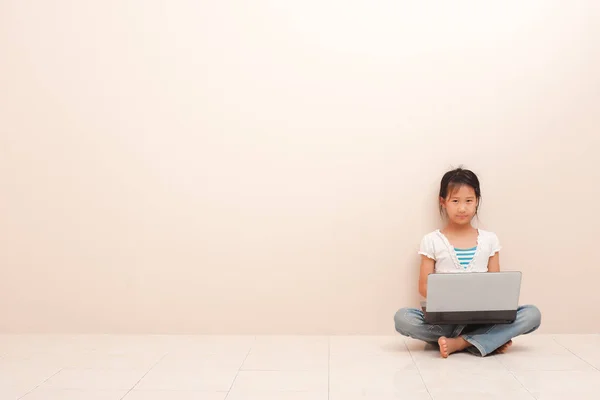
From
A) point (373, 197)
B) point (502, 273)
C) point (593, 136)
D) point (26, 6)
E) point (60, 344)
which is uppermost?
point (26, 6)

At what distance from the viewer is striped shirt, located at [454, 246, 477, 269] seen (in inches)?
95.5

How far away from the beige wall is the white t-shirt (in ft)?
0.27

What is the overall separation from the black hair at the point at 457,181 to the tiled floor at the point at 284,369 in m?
0.57

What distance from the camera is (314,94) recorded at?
2.51m

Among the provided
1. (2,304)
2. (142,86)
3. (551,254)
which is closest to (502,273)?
(551,254)

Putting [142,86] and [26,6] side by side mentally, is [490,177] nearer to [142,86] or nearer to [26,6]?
[142,86]

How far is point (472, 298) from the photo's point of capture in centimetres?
219

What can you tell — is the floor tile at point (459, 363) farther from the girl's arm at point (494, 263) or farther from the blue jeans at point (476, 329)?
the girl's arm at point (494, 263)

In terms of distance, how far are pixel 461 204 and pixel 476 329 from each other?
0.45 meters

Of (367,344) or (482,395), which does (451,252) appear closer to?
(367,344)

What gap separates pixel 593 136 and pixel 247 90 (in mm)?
1326

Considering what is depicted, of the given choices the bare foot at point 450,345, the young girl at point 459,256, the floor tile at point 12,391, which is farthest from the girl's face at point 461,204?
the floor tile at point 12,391

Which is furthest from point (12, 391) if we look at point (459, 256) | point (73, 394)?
point (459, 256)

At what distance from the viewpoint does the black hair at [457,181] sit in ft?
7.85
